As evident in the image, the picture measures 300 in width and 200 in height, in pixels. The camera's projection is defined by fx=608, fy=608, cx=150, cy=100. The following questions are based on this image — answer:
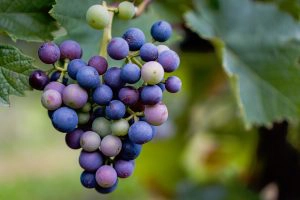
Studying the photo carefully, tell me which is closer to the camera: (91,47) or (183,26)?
(91,47)

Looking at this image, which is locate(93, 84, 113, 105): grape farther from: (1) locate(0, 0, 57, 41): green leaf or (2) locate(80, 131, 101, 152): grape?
(1) locate(0, 0, 57, 41): green leaf

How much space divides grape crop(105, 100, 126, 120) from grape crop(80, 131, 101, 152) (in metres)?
0.03

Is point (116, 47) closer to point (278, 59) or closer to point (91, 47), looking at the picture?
point (91, 47)

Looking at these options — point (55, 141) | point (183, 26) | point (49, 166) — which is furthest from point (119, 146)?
point (55, 141)

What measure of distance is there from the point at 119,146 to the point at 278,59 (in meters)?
0.55

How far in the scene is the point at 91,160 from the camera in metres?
0.69

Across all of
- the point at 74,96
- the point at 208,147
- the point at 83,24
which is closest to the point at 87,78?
the point at 74,96

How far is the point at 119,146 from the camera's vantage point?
683 mm

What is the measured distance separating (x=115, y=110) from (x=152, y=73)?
0.19 feet

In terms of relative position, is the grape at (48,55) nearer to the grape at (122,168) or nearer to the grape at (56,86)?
Answer: the grape at (56,86)

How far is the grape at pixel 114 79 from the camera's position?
2.23 feet

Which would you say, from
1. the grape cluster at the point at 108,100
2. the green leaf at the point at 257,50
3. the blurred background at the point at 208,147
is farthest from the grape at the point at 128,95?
the blurred background at the point at 208,147

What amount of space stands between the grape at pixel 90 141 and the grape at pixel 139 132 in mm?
39

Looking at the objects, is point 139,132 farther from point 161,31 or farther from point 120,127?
point 161,31
